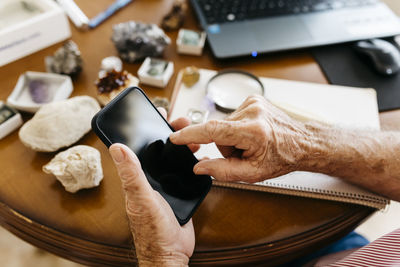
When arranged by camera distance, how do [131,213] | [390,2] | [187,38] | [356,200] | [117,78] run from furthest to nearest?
1. [390,2]
2. [187,38]
3. [117,78]
4. [356,200]
5. [131,213]

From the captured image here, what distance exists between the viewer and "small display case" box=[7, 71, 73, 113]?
0.69 metres

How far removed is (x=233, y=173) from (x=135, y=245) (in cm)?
21

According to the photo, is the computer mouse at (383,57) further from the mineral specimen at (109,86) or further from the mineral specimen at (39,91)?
the mineral specimen at (39,91)

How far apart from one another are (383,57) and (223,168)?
0.61 meters

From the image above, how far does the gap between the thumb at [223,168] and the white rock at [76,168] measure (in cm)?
19

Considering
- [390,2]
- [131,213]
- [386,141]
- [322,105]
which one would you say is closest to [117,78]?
[131,213]

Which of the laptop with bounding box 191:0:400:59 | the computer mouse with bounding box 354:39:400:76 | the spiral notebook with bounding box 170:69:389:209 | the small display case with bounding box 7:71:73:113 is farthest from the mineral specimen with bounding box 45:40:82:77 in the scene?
the computer mouse with bounding box 354:39:400:76

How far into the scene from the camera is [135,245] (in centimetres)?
52

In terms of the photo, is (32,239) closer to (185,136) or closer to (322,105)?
(185,136)

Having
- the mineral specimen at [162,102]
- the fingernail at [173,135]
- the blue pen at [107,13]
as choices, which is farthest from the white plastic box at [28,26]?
the fingernail at [173,135]

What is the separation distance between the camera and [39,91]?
712mm

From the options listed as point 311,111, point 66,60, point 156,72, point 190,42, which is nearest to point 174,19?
point 190,42

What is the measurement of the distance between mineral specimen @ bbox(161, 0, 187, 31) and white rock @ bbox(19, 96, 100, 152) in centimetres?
38

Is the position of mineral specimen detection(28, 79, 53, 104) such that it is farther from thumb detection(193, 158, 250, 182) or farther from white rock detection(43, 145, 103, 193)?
thumb detection(193, 158, 250, 182)
